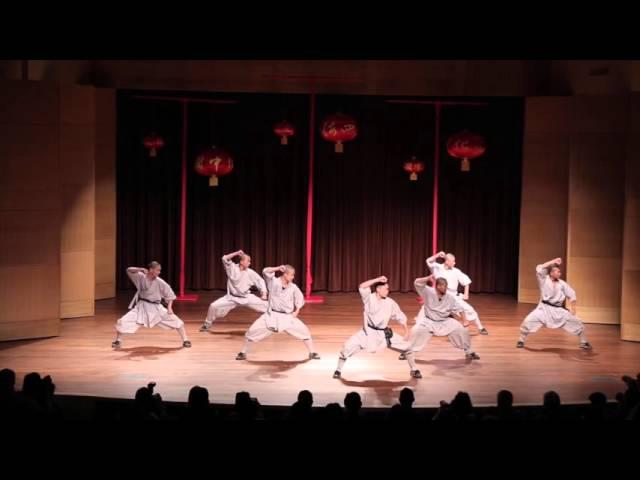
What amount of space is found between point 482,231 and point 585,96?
131 inches

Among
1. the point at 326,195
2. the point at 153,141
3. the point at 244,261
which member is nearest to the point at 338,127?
the point at 244,261

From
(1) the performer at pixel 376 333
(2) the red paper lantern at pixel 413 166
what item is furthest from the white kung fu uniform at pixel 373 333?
(2) the red paper lantern at pixel 413 166

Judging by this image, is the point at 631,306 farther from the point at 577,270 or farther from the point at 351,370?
the point at 351,370

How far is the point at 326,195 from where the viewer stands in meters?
15.3

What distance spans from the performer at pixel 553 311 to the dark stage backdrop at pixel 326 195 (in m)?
4.46

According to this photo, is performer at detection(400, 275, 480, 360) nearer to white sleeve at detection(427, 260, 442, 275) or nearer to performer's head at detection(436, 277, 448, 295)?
performer's head at detection(436, 277, 448, 295)

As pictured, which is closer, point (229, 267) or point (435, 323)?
point (435, 323)

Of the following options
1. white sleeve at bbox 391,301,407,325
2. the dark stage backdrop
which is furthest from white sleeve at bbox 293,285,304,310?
the dark stage backdrop

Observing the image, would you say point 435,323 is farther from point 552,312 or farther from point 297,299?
point 552,312

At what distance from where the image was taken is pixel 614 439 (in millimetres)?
4332

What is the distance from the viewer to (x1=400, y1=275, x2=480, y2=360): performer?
973 centimetres

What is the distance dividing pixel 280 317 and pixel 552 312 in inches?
130

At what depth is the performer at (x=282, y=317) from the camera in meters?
10.0

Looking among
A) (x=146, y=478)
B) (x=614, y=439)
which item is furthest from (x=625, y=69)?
(x=146, y=478)
